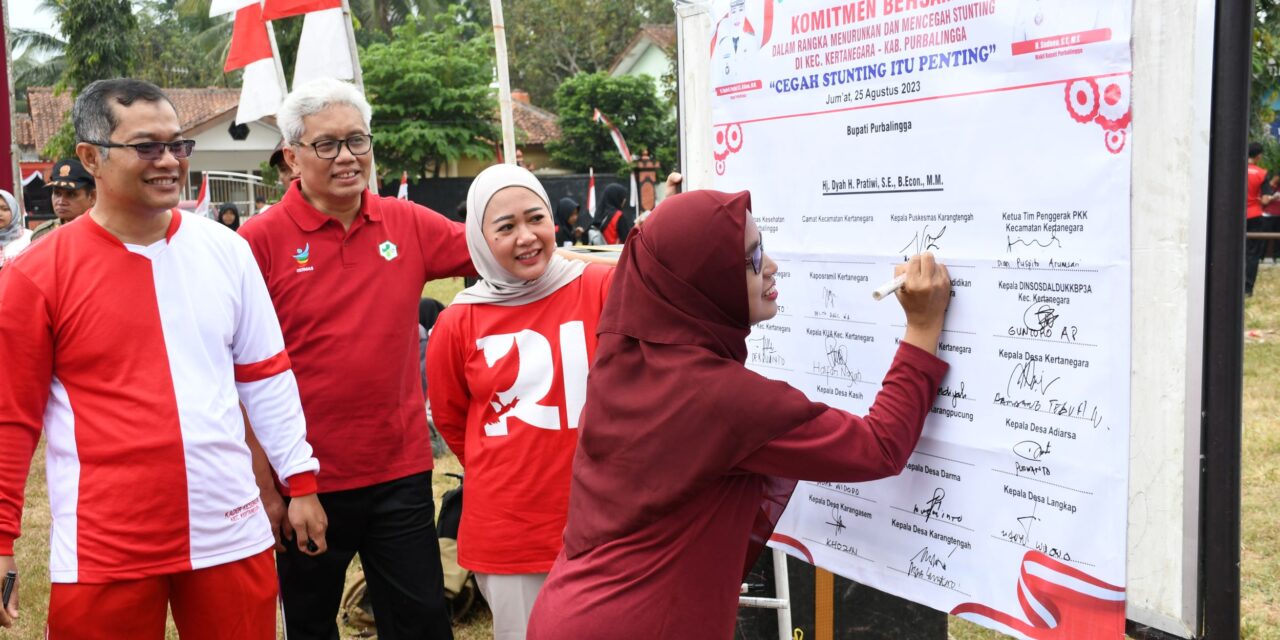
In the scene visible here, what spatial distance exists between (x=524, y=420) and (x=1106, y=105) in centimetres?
166

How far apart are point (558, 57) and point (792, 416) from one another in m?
49.1

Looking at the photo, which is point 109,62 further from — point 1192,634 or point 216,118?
point 1192,634

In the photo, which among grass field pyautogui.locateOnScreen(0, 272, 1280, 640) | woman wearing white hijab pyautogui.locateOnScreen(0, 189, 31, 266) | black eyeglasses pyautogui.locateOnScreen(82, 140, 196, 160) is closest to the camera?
black eyeglasses pyautogui.locateOnScreen(82, 140, 196, 160)

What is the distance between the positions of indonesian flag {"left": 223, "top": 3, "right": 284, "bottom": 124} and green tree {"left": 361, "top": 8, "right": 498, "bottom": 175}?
22.3 m

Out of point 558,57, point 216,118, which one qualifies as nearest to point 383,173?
point 216,118

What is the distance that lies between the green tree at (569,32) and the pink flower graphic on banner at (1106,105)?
4661 centimetres

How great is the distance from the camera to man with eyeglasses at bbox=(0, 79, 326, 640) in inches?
101

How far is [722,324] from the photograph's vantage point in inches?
85.5

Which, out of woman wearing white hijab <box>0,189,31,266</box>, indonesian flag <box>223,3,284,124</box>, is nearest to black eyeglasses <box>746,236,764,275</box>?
woman wearing white hijab <box>0,189,31,266</box>

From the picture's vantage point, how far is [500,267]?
3057 millimetres

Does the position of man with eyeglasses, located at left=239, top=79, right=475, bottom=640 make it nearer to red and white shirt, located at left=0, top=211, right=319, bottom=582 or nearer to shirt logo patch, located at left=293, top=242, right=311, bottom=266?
shirt logo patch, located at left=293, top=242, right=311, bottom=266

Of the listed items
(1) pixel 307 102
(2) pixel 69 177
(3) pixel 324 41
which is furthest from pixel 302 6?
(1) pixel 307 102
